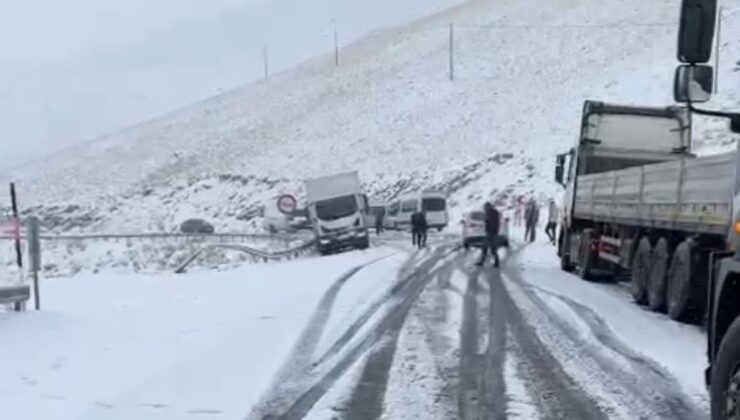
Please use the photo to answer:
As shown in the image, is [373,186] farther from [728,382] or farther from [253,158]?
[728,382]

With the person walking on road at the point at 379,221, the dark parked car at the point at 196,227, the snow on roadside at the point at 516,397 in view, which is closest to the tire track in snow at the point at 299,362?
the snow on roadside at the point at 516,397

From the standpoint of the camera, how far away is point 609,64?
79.2 meters

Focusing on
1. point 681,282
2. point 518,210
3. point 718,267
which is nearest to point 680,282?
point 681,282

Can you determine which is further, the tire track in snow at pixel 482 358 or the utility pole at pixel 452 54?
the utility pole at pixel 452 54

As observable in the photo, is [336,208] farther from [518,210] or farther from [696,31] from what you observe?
[696,31]

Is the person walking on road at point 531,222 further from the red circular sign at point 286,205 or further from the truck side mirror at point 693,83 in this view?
the truck side mirror at point 693,83

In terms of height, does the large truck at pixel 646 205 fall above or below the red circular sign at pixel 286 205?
above

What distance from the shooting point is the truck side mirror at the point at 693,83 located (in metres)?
5.77

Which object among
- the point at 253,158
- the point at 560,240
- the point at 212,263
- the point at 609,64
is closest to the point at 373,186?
the point at 253,158

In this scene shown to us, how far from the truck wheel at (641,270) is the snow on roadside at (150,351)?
16.9ft

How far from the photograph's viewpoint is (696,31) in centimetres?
567

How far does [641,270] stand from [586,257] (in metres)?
5.00

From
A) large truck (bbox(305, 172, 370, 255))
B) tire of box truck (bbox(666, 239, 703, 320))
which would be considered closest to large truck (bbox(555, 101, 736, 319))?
tire of box truck (bbox(666, 239, 703, 320))

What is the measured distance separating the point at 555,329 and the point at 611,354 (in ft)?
6.84
